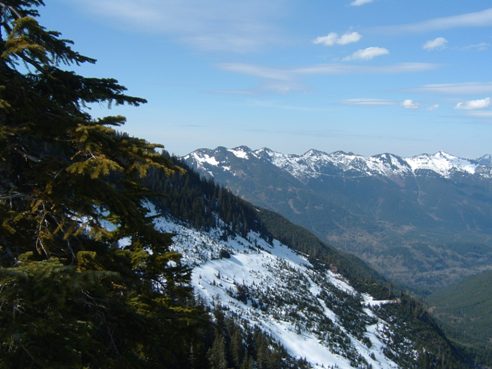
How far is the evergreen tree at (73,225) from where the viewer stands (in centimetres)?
657

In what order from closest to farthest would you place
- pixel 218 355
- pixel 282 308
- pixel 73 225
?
pixel 73 225 → pixel 218 355 → pixel 282 308

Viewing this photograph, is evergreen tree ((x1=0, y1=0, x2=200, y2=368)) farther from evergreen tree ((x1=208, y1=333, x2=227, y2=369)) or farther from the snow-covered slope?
the snow-covered slope

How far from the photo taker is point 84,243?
30.9 ft

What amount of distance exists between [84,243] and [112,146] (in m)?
2.55

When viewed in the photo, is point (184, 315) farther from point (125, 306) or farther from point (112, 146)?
point (112, 146)

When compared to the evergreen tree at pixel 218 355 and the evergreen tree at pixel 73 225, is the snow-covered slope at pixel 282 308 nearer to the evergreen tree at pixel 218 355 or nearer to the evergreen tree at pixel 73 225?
the evergreen tree at pixel 218 355

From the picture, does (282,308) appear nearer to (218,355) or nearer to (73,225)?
(218,355)

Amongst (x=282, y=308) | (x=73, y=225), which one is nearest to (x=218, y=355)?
→ (x=73, y=225)

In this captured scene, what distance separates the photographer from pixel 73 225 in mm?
8352

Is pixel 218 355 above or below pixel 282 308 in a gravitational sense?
above

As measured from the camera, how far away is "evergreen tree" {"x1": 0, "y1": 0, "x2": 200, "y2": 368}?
6566 mm

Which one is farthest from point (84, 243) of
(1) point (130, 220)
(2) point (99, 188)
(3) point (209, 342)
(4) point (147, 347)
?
(3) point (209, 342)

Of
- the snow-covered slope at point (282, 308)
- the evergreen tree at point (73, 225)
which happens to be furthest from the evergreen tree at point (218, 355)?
the evergreen tree at point (73, 225)

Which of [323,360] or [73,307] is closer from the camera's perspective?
[73,307]
